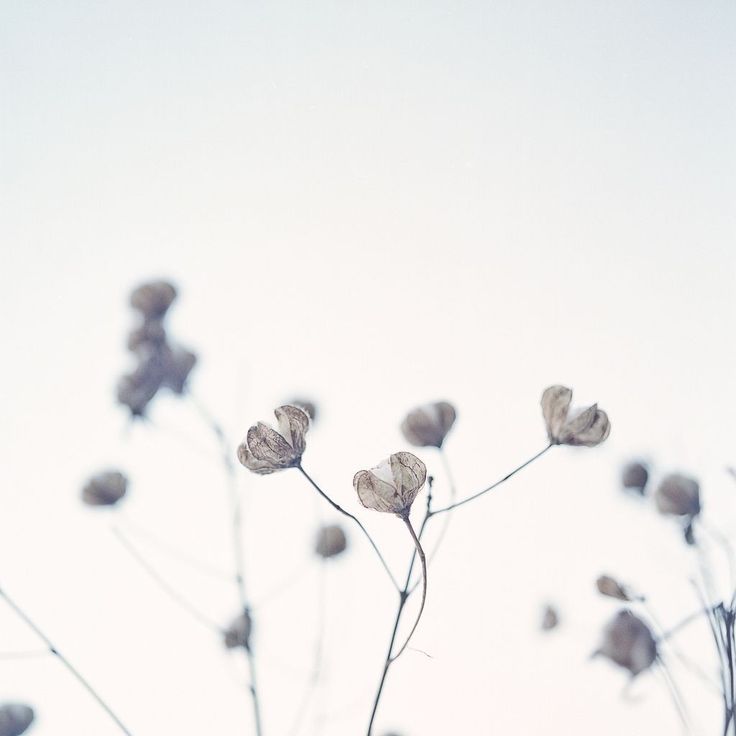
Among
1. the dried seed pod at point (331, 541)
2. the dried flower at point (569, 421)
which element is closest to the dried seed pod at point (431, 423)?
the dried flower at point (569, 421)

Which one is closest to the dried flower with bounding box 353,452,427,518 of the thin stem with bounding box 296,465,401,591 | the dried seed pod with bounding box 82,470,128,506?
the thin stem with bounding box 296,465,401,591

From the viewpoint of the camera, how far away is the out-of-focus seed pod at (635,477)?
496mm

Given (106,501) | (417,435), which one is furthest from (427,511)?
(106,501)

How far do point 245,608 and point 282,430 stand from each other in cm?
21

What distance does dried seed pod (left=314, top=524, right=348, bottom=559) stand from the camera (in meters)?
0.58

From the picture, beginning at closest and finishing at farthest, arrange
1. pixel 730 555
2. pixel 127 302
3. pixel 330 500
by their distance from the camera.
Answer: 1. pixel 330 500
2. pixel 730 555
3. pixel 127 302

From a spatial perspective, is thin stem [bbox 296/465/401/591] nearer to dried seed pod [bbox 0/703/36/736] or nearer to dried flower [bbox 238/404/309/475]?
dried flower [bbox 238/404/309/475]

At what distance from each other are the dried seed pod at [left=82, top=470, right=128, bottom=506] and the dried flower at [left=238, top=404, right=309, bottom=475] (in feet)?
0.57

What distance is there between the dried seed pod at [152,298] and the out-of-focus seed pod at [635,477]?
42 centimetres

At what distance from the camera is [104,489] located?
1.74 feet

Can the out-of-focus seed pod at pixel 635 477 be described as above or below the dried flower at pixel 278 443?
below

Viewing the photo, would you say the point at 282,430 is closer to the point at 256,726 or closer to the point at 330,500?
the point at 330,500

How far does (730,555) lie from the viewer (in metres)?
0.46

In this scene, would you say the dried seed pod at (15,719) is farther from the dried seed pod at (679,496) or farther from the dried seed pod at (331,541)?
the dried seed pod at (679,496)
